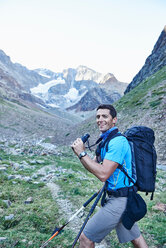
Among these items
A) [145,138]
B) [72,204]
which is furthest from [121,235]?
[72,204]

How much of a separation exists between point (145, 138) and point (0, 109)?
65279mm

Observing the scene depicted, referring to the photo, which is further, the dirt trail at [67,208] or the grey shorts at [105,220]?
the dirt trail at [67,208]

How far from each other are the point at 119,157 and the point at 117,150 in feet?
0.42

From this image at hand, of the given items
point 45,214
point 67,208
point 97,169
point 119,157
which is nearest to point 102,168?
point 97,169

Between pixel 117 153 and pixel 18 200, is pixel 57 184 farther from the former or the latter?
pixel 117 153

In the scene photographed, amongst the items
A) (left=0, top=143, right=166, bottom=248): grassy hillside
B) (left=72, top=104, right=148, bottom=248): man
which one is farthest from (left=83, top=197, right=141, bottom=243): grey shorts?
(left=0, top=143, right=166, bottom=248): grassy hillside

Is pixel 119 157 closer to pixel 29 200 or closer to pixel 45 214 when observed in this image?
pixel 45 214

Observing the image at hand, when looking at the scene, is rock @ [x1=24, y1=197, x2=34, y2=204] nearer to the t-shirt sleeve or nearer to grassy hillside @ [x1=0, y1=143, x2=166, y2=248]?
grassy hillside @ [x1=0, y1=143, x2=166, y2=248]

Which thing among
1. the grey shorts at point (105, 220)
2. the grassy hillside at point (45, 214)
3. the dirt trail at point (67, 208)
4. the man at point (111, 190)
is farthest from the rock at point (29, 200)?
the grey shorts at point (105, 220)

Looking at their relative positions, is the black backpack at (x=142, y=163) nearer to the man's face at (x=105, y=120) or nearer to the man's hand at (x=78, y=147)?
the man's face at (x=105, y=120)

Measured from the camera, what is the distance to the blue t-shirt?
111 inches

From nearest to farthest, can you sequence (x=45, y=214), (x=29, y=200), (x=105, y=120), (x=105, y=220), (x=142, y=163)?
(x=105, y=220) → (x=142, y=163) → (x=105, y=120) → (x=45, y=214) → (x=29, y=200)

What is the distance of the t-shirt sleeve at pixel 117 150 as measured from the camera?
9.22 feet

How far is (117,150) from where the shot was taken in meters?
2.84
